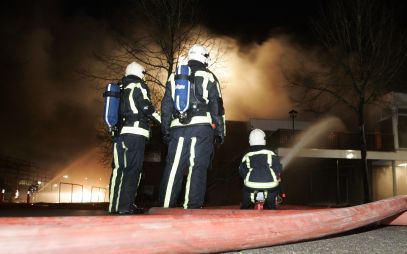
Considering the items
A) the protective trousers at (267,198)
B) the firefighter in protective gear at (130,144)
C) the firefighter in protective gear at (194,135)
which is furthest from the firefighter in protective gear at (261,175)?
the firefighter in protective gear at (130,144)

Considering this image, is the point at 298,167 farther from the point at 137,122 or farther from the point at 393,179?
the point at 137,122

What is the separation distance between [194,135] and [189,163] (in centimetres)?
32

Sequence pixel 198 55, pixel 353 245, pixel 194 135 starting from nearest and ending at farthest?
pixel 353 245 < pixel 194 135 < pixel 198 55

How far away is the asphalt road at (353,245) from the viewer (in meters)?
2.34

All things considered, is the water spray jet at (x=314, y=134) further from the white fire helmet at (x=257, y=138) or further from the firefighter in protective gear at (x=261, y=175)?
the firefighter in protective gear at (x=261, y=175)

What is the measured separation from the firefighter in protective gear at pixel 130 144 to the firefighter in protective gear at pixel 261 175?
153 cm

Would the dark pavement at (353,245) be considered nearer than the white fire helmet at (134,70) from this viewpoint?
Yes

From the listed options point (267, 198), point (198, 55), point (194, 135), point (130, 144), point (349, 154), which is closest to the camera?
point (194, 135)

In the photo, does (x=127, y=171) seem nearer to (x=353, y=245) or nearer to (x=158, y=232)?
(x=353, y=245)

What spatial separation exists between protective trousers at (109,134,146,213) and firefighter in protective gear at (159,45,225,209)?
2.17 feet

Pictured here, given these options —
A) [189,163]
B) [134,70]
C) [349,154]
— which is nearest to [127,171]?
[189,163]

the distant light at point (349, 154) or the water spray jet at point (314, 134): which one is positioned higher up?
the water spray jet at point (314, 134)

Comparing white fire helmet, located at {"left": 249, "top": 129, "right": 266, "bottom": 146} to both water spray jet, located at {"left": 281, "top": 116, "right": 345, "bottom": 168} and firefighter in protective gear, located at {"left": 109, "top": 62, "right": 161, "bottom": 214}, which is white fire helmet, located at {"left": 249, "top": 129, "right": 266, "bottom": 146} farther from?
water spray jet, located at {"left": 281, "top": 116, "right": 345, "bottom": 168}

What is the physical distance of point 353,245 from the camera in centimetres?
255
